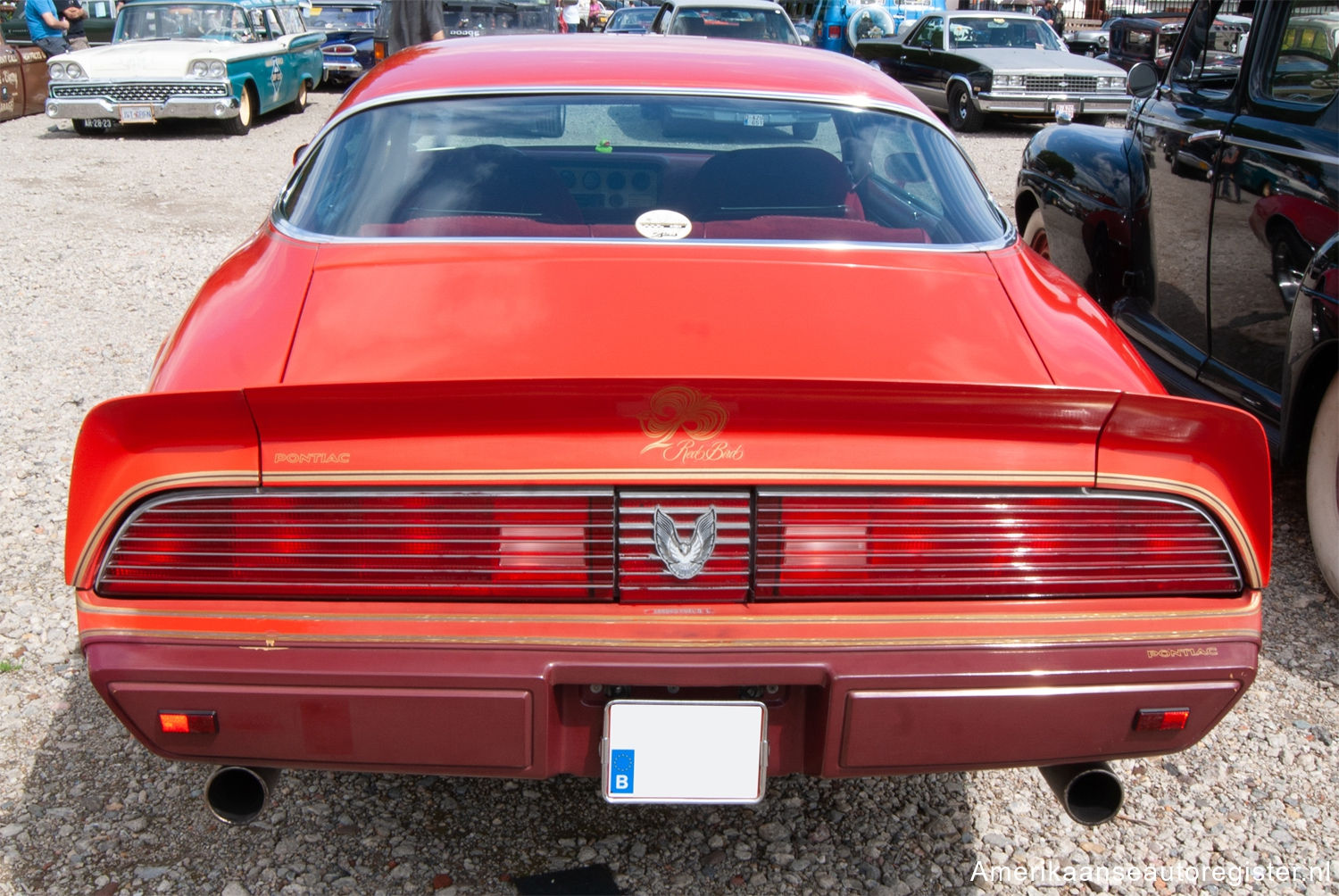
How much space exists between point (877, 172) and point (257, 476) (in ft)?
6.05

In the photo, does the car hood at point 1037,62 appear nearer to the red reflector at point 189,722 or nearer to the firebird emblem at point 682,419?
the firebird emblem at point 682,419

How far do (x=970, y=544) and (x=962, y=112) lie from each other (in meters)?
13.2

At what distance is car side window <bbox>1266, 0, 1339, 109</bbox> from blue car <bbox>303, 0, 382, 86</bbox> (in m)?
15.3

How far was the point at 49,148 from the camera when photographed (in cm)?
1167

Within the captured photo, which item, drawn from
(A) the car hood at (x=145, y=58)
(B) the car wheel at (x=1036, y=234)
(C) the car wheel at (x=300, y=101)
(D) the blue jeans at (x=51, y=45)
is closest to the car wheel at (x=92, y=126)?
(A) the car hood at (x=145, y=58)

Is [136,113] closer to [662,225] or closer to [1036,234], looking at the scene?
[1036,234]

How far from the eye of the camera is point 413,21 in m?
9.73

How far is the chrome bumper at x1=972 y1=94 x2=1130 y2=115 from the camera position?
43.9 feet

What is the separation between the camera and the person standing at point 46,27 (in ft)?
44.6

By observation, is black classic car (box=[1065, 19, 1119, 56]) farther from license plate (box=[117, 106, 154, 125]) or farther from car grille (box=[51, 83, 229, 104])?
license plate (box=[117, 106, 154, 125])

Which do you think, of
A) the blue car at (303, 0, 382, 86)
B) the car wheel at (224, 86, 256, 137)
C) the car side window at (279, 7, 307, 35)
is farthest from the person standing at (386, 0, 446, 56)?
the blue car at (303, 0, 382, 86)

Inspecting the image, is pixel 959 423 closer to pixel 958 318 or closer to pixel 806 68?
pixel 958 318

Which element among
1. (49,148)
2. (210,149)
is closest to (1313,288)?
(210,149)

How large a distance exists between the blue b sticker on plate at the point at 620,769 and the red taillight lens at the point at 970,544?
35 cm
